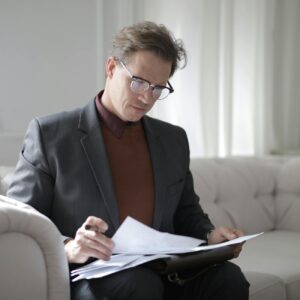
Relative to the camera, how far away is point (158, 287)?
4.72 feet

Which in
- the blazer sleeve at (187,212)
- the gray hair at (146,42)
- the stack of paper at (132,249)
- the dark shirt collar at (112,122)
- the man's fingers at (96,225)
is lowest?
the blazer sleeve at (187,212)

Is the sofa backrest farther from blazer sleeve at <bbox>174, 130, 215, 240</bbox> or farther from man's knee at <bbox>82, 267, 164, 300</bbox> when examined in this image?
man's knee at <bbox>82, 267, 164, 300</bbox>

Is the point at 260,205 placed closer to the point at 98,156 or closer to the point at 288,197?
the point at 288,197

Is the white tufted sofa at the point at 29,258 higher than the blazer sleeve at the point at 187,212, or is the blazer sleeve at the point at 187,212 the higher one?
the white tufted sofa at the point at 29,258

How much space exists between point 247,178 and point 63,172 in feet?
4.55

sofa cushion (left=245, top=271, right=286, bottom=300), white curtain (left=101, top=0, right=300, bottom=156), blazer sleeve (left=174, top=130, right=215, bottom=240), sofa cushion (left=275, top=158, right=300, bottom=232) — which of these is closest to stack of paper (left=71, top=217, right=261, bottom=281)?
blazer sleeve (left=174, top=130, right=215, bottom=240)

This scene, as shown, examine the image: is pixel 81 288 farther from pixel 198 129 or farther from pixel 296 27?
pixel 296 27

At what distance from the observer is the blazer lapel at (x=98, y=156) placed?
160cm

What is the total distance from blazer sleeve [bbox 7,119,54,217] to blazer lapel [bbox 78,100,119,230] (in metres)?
0.12

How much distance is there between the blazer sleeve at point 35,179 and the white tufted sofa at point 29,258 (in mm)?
196

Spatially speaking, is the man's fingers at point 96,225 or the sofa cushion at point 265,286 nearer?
the man's fingers at point 96,225

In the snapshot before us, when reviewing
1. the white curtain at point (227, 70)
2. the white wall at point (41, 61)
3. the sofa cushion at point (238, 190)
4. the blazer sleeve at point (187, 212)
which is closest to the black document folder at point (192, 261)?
the blazer sleeve at point (187, 212)

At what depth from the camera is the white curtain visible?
123 inches

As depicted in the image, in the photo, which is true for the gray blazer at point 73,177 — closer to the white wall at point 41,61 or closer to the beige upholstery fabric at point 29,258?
the beige upholstery fabric at point 29,258
